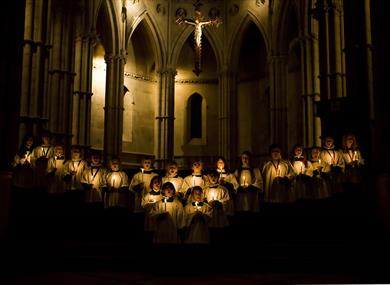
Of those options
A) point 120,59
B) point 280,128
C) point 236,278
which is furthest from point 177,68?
point 236,278

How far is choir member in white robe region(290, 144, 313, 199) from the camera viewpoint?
1049cm

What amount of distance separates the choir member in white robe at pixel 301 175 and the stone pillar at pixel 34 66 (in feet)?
24.0

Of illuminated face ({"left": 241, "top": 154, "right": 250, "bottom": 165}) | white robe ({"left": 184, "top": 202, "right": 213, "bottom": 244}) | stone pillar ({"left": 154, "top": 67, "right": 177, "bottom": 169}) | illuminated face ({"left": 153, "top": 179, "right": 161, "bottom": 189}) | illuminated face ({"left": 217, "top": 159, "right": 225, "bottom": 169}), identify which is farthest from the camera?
stone pillar ({"left": 154, "top": 67, "right": 177, "bottom": 169})

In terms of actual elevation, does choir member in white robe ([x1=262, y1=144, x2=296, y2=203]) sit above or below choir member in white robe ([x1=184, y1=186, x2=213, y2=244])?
above

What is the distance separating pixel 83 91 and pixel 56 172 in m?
8.42

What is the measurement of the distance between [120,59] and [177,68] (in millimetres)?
5092

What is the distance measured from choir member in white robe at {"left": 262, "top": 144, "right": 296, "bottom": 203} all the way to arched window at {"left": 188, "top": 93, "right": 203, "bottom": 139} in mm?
15332

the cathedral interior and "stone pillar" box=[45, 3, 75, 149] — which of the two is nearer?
the cathedral interior

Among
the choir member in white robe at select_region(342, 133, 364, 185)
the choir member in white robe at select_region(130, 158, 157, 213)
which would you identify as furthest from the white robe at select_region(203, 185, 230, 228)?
the choir member in white robe at select_region(342, 133, 364, 185)

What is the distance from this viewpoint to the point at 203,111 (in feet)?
85.5

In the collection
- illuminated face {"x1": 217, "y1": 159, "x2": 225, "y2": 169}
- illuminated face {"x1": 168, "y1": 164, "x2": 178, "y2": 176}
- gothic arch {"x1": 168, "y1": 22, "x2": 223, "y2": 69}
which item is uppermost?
gothic arch {"x1": 168, "y1": 22, "x2": 223, "y2": 69}

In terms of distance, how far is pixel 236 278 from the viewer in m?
6.98

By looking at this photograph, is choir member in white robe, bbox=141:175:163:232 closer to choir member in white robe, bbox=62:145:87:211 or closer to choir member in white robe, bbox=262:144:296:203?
choir member in white robe, bbox=62:145:87:211

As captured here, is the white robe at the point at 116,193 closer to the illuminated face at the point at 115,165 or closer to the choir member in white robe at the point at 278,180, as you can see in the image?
the illuminated face at the point at 115,165
